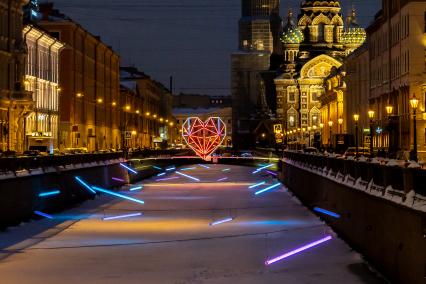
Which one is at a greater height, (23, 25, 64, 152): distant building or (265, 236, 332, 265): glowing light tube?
(23, 25, 64, 152): distant building

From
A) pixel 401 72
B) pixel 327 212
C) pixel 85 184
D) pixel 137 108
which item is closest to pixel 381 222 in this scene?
pixel 327 212

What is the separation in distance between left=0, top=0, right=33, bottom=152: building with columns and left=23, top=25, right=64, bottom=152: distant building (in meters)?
2.70

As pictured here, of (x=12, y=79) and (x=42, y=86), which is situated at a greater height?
(x=42, y=86)

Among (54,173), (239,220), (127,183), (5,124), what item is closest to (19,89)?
(5,124)

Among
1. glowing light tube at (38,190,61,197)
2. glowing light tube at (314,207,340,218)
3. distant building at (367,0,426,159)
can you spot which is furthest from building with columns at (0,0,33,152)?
glowing light tube at (314,207,340,218)

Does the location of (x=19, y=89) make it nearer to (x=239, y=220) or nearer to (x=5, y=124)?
(x=5, y=124)

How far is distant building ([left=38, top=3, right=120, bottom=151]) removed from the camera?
106938mm

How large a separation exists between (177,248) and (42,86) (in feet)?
220

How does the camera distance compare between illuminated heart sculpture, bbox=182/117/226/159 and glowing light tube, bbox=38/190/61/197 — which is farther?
illuminated heart sculpture, bbox=182/117/226/159

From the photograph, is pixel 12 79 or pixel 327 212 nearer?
pixel 327 212

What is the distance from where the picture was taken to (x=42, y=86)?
93625 mm

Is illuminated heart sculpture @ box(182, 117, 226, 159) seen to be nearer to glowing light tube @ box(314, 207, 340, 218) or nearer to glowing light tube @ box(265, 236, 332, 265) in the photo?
glowing light tube @ box(314, 207, 340, 218)

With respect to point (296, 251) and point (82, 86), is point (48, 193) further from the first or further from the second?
point (82, 86)

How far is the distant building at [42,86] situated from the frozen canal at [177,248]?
37.6 m
